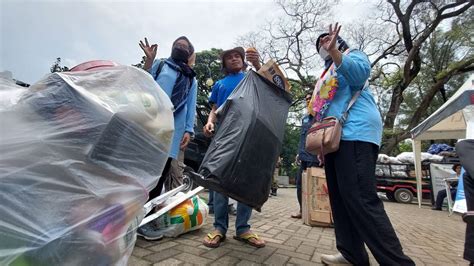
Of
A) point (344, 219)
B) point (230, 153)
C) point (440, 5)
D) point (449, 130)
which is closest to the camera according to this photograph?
point (230, 153)

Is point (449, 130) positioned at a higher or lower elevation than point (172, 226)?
higher

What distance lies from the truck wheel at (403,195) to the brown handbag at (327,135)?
10.1 metres

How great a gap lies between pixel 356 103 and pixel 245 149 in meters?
0.79

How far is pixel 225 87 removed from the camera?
8.75ft

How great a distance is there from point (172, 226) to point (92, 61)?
148 cm

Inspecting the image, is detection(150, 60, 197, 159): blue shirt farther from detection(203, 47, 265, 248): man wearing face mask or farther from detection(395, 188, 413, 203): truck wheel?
detection(395, 188, 413, 203): truck wheel

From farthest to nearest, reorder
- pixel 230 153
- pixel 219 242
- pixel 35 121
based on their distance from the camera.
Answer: pixel 219 242 → pixel 230 153 → pixel 35 121

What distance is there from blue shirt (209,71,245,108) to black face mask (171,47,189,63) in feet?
1.28

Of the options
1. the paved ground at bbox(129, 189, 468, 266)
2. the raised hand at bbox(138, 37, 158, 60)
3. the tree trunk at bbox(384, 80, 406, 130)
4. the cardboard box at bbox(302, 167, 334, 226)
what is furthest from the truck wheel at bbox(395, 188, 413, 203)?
the raised hand at bbox(138, 37, 158, 60)

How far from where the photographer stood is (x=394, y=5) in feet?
46.9

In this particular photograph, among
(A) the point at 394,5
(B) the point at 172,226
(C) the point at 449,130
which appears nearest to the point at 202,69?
(A) the point at 394,5

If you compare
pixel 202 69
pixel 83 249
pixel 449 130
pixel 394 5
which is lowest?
pixel 83 249

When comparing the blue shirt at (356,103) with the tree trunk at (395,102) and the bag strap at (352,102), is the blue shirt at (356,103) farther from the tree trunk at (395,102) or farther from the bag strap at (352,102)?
the tree trunk at (395,102)

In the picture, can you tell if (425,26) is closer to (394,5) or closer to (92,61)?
(394,5)
